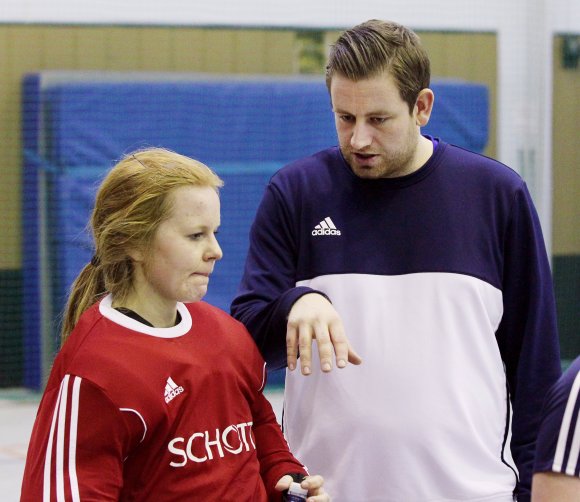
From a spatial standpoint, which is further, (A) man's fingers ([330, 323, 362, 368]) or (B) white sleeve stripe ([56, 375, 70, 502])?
(A) man's fingers ([330, 323, 362, 368])

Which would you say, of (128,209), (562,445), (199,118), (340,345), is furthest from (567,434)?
(199,118)

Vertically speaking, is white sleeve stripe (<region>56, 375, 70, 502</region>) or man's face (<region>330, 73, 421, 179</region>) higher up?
man's face (<region>330, 73, 421, 179</region>)

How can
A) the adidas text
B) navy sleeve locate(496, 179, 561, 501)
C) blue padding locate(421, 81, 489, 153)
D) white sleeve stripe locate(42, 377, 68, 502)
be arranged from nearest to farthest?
white sleeve stripe locate(42, 377, 68, 502)
the adidas text
navy sleeve locate(496, 179, 561, 501)
blue padding locate(421, 81, 489, 153)

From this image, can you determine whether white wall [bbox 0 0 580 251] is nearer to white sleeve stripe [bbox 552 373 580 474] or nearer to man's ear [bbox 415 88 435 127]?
man's ear [bbox 415 88 435 127]

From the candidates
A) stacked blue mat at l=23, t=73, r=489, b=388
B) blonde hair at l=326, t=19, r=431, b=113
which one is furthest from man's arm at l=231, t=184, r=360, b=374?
stacked blue mat at l=23, t=73, r=489, b=388

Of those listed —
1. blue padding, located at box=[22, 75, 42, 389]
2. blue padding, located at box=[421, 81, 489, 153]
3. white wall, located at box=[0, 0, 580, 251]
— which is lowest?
blue padding, located at box=[22, 75, 42, 389]

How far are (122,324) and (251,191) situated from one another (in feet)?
22.7

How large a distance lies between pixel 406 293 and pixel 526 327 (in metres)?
0.26

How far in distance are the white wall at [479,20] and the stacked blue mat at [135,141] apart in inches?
34.6

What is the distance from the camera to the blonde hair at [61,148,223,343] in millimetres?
2057

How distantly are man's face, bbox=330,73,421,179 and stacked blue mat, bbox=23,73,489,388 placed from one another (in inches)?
250

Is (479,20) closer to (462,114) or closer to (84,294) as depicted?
(462,114)

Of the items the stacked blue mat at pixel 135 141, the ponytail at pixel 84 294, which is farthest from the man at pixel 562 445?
the stacked blue mat at pixel 135 141

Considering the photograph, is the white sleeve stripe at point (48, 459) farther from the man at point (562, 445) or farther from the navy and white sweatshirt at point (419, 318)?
the man at point (562, 445)
